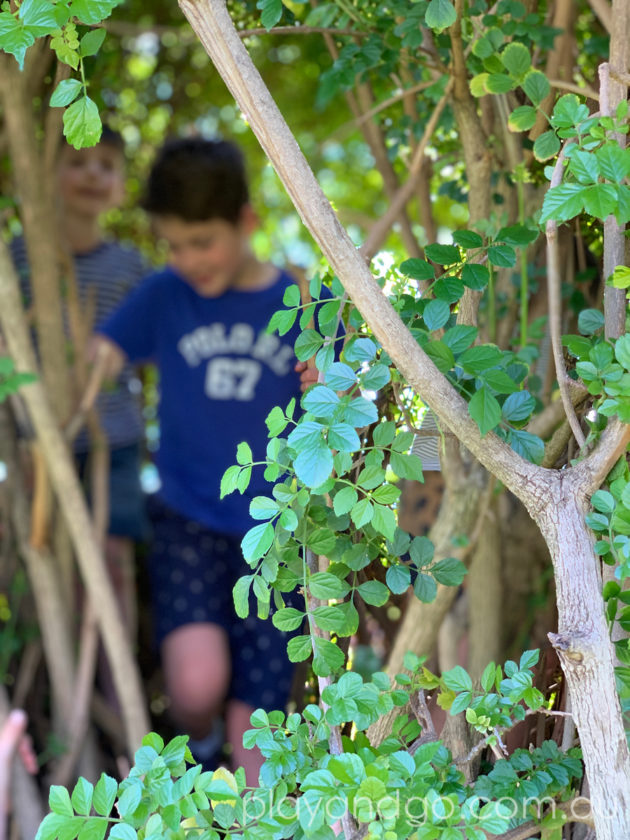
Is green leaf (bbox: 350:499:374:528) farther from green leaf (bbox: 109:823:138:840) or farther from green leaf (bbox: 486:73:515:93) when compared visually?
green leaf (bbox: 486:73:515:93)

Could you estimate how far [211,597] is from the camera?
220 cm

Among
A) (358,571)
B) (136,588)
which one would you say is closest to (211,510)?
(136,588)

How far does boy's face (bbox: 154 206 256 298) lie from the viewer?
7.51ft

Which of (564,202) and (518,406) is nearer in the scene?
(564,202)

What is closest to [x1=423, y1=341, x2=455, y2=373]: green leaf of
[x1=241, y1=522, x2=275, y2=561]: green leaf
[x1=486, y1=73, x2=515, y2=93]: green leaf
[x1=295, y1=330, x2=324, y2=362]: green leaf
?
[x1=295, y1=330, x2=324, y2=362]: green leaf

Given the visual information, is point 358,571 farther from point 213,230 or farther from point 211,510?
point 213,230

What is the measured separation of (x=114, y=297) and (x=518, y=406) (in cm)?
194

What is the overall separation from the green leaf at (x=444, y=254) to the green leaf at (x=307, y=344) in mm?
139

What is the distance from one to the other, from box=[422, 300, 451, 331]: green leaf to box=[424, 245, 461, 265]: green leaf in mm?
46

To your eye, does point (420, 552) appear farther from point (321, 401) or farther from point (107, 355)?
point (107, 355)

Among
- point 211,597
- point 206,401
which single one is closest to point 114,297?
point 206,401

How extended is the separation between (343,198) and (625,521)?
3387 millimetres

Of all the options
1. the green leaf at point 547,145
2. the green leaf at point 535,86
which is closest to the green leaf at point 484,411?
the green leaf at point 547,145

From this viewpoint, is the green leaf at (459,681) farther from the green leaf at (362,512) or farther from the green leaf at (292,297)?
the green leaf at (292,297)
